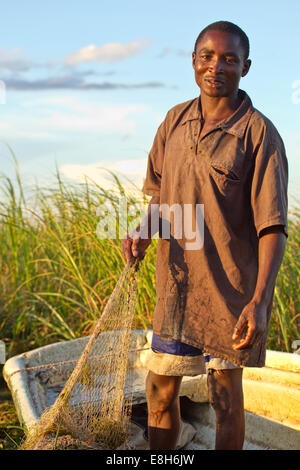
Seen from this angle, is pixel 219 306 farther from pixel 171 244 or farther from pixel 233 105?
pixel 233 105

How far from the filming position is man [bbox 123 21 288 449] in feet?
6.78

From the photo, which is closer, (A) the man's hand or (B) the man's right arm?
(A) the man's hand

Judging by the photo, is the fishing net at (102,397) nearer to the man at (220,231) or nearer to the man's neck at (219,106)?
the man at (220,231)

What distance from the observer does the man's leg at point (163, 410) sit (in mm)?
2270

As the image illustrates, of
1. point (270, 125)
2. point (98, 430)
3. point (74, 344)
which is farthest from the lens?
point (74, 344)

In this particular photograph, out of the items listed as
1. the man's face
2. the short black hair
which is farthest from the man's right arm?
the short black hair

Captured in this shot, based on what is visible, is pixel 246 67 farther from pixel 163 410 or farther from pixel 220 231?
pixel 163 410

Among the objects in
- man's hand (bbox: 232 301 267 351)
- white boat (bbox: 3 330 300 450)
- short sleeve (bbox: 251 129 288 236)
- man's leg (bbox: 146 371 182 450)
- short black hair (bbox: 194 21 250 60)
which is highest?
short black hair (bbox: 194 21 250 60)

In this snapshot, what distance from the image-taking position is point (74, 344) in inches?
144

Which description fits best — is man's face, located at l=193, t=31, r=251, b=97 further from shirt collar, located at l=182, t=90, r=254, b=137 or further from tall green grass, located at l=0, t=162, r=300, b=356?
tall green grass, located at l=0, t=162, r=300, b=356

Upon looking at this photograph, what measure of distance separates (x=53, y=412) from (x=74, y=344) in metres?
Answer: 1.26

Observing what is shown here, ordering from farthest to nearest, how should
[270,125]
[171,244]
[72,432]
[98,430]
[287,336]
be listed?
[287,336] → [98,430] → [72,432] → [171,244] → [270,125]

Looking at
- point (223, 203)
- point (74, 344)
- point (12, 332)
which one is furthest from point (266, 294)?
point (12, 332)

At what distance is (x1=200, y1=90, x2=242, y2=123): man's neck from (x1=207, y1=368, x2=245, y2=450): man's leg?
3.25 ft
